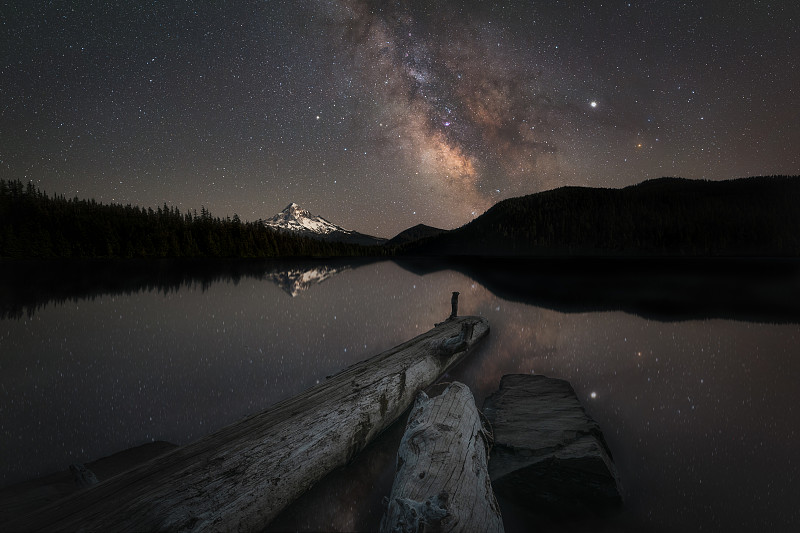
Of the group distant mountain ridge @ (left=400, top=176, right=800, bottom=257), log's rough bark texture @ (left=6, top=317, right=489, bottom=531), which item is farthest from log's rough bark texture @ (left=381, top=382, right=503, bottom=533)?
distant mountain ridge @ (left=400, top=176, right=800, bottom=257)

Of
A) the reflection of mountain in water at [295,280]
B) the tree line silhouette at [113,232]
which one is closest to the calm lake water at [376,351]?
the reflection of mountain in water at [295,280]

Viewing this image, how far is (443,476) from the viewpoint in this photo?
349 cm

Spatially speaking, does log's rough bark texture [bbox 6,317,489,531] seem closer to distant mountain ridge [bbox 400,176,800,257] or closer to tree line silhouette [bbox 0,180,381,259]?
tree line silhouette [bbox 0,180,381,259]

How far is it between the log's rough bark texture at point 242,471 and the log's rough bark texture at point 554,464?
220 centimetres

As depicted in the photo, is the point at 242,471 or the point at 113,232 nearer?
the point at 242,471

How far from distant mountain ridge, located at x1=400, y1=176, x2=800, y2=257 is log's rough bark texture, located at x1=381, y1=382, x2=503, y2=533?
149288mm

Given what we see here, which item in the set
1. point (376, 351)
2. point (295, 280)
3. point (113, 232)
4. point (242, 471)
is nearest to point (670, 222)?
point (295, 280)

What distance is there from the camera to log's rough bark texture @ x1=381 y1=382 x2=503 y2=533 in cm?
281

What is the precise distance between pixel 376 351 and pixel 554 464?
793 centimetres

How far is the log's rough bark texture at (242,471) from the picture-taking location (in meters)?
2.80

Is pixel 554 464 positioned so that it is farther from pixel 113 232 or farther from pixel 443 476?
pixel 113 232

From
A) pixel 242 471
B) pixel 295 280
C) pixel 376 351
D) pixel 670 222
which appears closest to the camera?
pixel 242 471

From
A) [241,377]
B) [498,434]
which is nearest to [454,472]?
[498,434]

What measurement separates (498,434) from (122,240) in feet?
340
